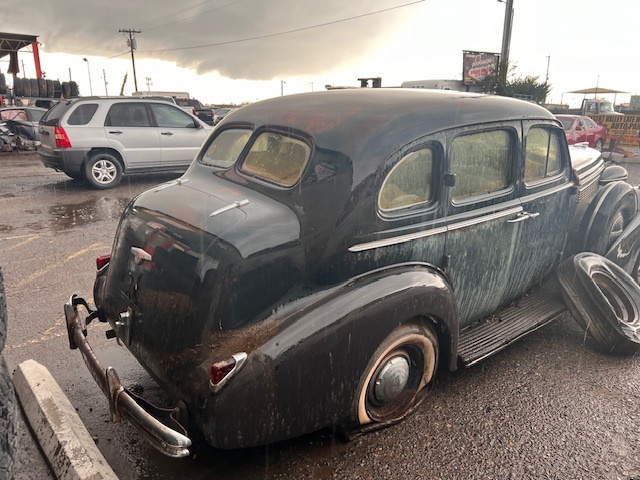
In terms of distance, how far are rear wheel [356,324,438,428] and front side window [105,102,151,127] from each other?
8768mm

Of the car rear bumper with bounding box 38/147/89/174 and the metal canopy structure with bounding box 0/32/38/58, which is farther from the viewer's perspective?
the metal canopy structure with bounding box 0/32/38/58

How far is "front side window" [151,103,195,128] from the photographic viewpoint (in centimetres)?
996

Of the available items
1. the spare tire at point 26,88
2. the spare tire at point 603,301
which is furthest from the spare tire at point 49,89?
the spare tire at point 603,301

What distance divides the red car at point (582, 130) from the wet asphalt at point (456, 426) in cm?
1366

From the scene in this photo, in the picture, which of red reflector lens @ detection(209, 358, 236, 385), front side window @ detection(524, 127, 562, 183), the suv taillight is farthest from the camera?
the suv taillight

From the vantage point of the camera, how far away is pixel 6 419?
4.80 ft

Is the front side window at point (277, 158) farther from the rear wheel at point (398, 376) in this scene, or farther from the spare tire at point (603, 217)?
the spare tire at point (603, 217)

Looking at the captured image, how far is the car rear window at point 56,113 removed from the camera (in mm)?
9109

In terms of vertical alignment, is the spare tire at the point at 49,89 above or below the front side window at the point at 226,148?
above

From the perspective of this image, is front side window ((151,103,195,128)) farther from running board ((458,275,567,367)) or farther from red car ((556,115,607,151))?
red car ((556,115,607,151))

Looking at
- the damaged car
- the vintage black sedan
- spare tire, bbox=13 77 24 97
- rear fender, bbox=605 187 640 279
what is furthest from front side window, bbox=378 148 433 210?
spare tire, bbox=13 77 24 97

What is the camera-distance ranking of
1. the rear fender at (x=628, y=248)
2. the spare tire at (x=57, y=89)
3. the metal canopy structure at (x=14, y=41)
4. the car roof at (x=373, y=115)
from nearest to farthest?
the car roof at (x=373, y=115) → the rear fender at (x=628, y=248) → the spare tire at (x=57, y=89) → the metal canopy structure at (x=14, y=41)

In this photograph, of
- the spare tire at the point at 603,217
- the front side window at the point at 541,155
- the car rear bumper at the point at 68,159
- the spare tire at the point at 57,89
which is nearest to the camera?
the front side window at the point at 541,155

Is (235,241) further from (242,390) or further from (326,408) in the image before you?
(326,408)
